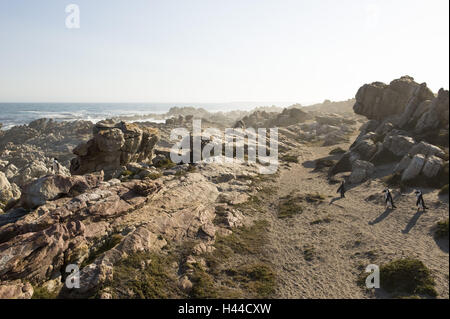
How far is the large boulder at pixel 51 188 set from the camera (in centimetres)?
1983

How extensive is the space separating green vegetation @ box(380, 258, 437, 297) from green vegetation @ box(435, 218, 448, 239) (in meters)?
4.61

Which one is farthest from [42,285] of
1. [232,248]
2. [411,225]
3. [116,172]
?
[411,225]

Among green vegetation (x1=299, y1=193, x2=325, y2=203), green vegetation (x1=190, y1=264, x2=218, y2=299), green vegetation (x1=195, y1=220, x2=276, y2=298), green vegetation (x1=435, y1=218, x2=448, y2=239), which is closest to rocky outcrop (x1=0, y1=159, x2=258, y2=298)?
green vegetation (x1=195, y1=220, x2=276, y2=298)

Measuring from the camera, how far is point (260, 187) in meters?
34.7

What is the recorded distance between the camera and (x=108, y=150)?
107 ft

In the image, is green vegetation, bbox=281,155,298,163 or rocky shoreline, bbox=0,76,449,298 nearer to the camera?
rocky shoreline, bbox=0,76,449,298

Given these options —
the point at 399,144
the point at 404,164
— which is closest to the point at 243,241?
the point at 404,164

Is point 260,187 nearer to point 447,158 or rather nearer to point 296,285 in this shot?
point 296,285

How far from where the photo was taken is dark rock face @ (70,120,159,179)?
3247 cm

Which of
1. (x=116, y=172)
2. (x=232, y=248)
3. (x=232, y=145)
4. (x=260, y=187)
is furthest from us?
(x=232, y=145)

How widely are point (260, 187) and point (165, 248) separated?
62.7 ft

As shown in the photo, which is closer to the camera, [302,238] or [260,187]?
[302,238]

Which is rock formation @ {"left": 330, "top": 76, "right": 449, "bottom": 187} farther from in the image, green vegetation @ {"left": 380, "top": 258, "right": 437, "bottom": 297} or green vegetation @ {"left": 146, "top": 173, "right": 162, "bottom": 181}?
green vegetation @ {"left": 146, "top": 173, "right": 162, "bottom": 181}

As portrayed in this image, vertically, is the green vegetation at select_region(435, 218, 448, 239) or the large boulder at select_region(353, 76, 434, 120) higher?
the large boulder at select_region(353, 76, 434, 120)
